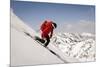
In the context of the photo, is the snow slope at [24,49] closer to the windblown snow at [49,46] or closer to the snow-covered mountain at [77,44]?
the windblown snow at [49,46]

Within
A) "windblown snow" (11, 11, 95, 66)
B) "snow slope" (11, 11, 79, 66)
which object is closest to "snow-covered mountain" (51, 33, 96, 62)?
"windblown snow" (11, 11, 95, 66)

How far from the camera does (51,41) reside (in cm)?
272

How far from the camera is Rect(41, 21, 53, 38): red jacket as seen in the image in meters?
2.68

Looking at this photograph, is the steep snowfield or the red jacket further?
the red jacket

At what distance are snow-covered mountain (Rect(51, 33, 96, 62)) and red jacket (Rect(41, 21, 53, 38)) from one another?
9 cm

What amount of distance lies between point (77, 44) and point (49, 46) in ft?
1.29

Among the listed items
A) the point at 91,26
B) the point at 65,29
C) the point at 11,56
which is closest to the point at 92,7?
the point at 91,26

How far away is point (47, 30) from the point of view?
2721mm

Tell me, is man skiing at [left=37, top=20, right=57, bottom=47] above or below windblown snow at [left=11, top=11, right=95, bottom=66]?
above

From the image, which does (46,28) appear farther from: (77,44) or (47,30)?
(77,44)

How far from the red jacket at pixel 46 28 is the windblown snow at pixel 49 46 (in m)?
0.09

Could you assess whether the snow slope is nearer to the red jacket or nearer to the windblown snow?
the windblown snow

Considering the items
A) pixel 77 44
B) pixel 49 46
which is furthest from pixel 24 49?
pixel 77 44

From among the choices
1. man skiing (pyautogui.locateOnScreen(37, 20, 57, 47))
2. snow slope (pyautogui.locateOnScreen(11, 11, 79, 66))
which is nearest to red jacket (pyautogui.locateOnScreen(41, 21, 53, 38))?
man skiing (pyautogui.locateOnScreen(37, 20, 57, 47))
